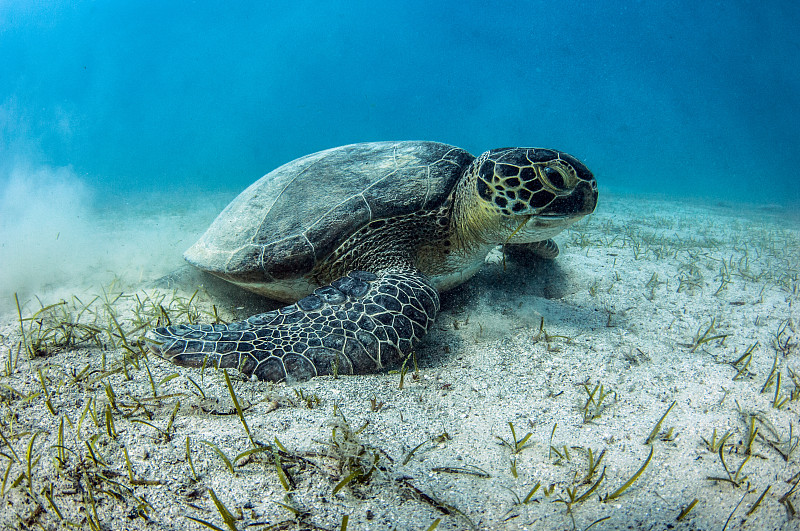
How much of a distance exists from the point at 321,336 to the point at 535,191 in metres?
1.72

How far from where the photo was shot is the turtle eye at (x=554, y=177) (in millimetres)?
2379

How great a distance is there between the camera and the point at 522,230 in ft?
8.41

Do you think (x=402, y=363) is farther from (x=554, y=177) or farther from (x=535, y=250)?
(x=535, y=250)

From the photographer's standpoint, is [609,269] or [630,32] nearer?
[609,269]

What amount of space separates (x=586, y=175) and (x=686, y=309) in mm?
1468

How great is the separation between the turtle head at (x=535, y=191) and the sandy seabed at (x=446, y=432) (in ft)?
2.24

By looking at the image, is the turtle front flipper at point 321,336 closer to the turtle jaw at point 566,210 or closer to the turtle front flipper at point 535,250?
the turtle jaw at point 566,210

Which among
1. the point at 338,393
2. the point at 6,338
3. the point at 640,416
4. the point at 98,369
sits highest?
the point at 6,338

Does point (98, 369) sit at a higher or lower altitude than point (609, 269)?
lower

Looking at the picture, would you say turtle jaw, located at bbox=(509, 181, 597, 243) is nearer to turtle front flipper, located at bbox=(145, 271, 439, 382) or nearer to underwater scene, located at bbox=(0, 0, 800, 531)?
underwater scene, located at bbox=(0, 0, 800, 531)

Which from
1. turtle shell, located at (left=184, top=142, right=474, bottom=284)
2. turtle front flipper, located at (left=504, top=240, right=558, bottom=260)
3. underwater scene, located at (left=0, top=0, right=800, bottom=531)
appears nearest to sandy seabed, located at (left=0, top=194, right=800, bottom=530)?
underwater scene, located at (left=0, top=0, right=800, bottom=531)

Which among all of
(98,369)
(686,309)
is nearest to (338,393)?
(98,369)

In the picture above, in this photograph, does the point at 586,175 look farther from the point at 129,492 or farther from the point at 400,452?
the point at 129,492

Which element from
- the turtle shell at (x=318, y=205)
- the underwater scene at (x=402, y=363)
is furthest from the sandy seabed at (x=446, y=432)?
the turtle shell at (x=318, y=205)
